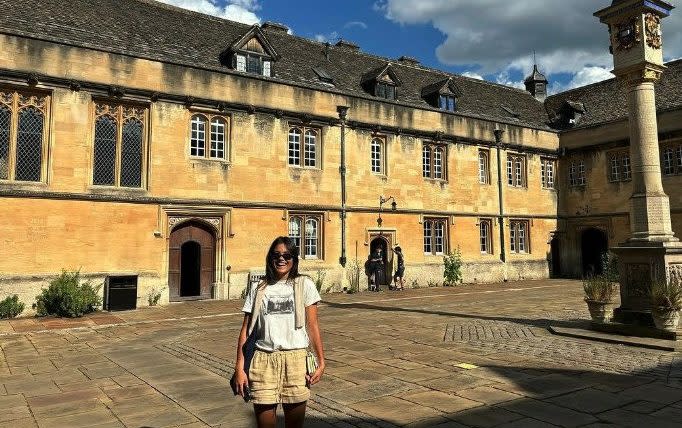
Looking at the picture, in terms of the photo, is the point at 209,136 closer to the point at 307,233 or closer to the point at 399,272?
the point at 307,233

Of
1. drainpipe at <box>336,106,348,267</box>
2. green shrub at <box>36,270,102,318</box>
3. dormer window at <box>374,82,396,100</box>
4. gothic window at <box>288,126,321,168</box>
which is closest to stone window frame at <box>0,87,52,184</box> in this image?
green shrub at <box>36,270,102,318</box>

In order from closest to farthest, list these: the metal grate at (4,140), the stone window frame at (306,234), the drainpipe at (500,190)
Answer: the metal grate at (4,140)
the stone window frame at (306,234)
the drainpipe at (500,190)

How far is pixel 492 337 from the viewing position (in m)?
9.47

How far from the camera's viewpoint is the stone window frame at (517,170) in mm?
26172

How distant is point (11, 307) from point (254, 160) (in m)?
8.80

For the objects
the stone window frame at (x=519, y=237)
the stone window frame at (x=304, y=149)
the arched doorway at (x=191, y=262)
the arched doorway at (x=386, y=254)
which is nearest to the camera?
the arched doorway at (x=191, y=262)

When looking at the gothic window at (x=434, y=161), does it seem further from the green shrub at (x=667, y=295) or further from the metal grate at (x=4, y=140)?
the metal grate at (x=4, y=140)

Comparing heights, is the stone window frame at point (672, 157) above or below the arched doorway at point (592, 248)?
above

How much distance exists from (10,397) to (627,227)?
26331 millimetres

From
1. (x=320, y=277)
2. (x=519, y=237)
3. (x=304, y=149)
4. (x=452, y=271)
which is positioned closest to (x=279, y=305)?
(x=320, y=277)

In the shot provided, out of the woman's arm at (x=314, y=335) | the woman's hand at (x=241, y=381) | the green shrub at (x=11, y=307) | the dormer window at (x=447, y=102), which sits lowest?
the green shrub at (x=11, y=307)

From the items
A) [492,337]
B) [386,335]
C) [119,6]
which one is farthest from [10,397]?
[119,6]

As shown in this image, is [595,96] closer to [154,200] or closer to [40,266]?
[154,200]

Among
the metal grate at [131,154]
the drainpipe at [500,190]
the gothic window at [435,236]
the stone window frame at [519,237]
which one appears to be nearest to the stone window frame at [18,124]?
the metal grate at [131,154]
